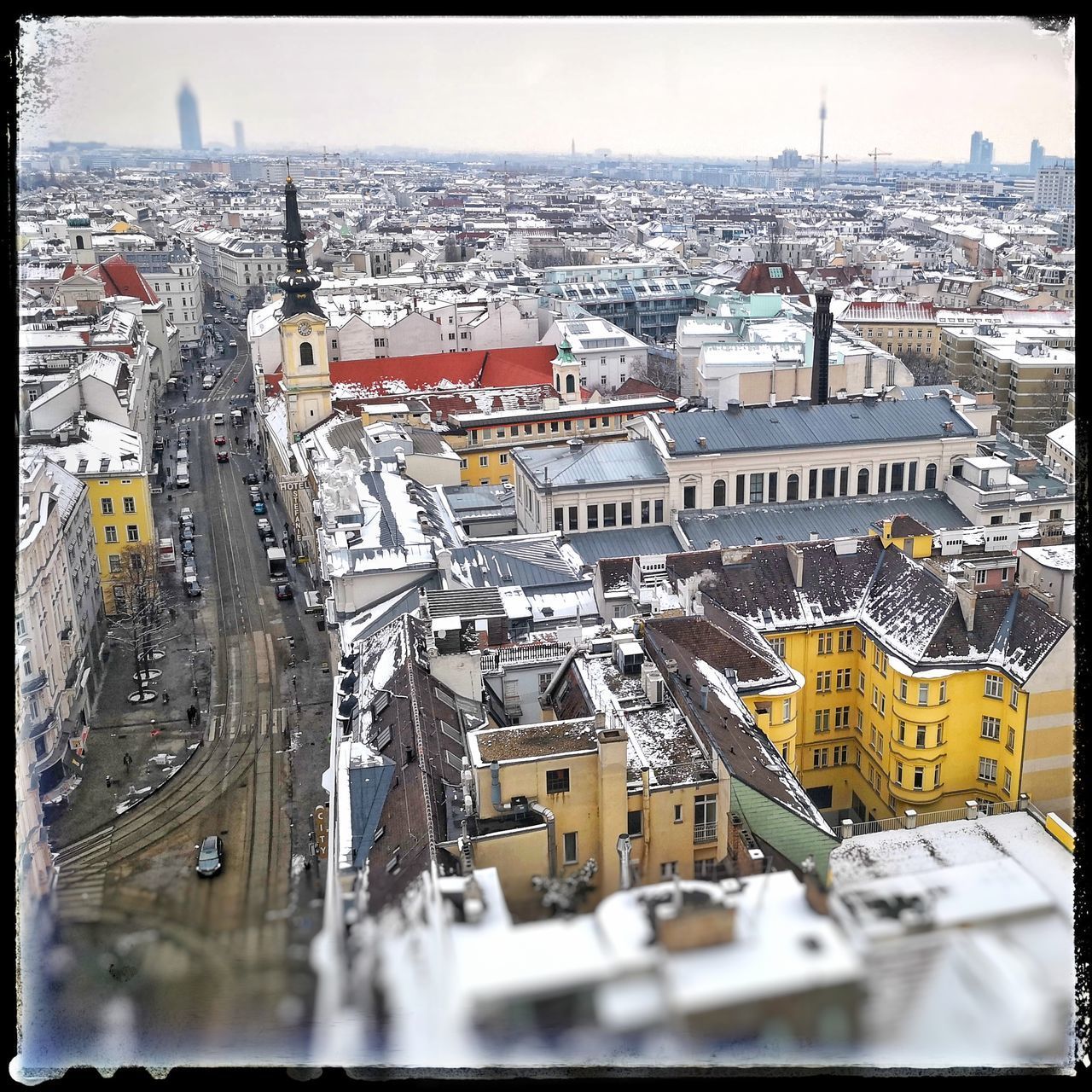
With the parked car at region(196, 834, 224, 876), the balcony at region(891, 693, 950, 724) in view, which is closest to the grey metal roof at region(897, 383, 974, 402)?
the balcony at region(891, 693, 950, 724)

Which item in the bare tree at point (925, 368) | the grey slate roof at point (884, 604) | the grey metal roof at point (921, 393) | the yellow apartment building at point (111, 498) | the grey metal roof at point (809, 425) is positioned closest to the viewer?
the grey slate roof at point (884, 604)

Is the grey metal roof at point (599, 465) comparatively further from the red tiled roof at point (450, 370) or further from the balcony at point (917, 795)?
the red tiled roof at point (450, 370)

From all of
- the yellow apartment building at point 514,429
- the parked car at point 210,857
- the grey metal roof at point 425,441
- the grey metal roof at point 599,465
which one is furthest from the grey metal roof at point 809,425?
the parked car at point 210,857

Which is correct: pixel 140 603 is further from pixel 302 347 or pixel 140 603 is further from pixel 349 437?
pixel 302 347

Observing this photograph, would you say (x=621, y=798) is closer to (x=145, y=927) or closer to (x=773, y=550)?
(x=145, y=927)

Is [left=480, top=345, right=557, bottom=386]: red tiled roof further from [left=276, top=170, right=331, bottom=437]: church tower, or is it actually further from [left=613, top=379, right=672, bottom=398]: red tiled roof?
[left=276, top=170, right=331, bottom=437]: church tower

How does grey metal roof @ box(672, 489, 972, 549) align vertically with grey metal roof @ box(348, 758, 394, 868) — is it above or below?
above
